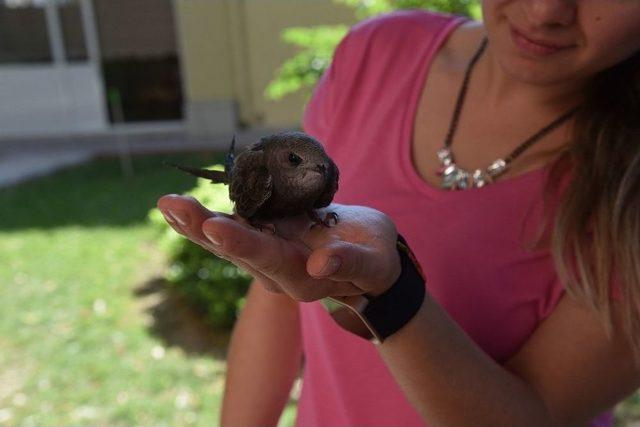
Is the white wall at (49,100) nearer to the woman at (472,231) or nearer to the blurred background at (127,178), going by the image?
the blurred background at (127,178)

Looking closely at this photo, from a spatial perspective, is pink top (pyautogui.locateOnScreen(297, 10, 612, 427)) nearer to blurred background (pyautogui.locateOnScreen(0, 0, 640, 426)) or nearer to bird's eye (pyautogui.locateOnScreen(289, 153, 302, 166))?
bird's eye (pyautogui.locateOnScreen(289, 153, 302, 166))

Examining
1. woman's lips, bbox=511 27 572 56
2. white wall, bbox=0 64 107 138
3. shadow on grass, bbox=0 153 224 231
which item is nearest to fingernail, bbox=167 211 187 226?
woman's lips, bbox=511 27 572 56

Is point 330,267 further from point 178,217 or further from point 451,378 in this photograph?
point 451,378

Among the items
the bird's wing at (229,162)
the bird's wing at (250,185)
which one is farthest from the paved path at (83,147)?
Answer: the bird's wing at (250,185)

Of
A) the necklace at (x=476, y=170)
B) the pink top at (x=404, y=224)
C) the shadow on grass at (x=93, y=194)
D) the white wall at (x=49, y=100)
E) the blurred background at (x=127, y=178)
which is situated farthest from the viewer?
the white wall at (x=49, y=100)

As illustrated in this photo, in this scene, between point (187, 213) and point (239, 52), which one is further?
point (239, 52)

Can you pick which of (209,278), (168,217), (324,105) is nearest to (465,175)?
(324,105)
